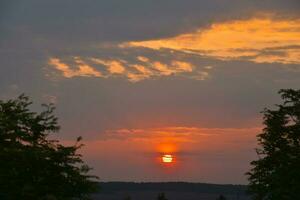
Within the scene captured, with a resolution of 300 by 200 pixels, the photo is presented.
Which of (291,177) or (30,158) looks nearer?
(30,158)

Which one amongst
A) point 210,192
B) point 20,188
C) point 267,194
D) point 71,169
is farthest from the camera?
point 210,192

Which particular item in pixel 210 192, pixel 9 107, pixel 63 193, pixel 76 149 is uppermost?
pixel 210 192

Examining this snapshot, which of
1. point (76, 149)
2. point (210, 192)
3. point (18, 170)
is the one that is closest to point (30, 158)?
point (18, 170)

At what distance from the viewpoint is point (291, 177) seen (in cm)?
4062

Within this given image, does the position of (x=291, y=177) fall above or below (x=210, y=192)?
below

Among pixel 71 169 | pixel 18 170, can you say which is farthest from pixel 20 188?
pixel 71 169

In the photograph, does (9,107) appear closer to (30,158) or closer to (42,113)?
(42,113)

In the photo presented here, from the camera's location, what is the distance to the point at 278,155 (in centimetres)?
4341

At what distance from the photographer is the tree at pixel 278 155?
133 feet

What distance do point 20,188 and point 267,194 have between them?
18.6m

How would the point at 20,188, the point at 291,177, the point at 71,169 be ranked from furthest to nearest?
the point at 291,177
the point at 71,169
the point at 20,188

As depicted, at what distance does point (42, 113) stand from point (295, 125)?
17.1 m

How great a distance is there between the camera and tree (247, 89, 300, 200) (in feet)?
133

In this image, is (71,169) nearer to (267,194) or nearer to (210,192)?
(267,194)
